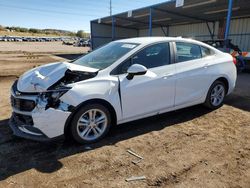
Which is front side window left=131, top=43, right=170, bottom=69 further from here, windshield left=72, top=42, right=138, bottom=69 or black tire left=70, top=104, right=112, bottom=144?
black tire left=70, top=104, right=112, bottom=144

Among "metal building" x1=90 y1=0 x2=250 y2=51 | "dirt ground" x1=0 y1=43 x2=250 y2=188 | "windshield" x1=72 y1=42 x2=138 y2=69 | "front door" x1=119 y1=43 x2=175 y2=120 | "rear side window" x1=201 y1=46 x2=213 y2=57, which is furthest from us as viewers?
"metal building" x1=90 y1=0 x2=250 y2=51

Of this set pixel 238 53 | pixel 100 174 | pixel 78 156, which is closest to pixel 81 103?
pixel 78 156

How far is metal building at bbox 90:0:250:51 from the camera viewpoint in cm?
1502

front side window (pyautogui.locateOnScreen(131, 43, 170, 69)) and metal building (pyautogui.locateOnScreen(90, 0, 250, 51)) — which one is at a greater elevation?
metal building (pyautogui.locateOnScreen(90, 0, 250, 51))

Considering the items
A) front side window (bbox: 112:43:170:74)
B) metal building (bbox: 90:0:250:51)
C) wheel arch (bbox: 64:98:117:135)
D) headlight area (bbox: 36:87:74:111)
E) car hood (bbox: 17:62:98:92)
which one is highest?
metal building (bbox: 90:0:250:51)

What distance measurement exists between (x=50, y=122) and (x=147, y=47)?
2.13 metres

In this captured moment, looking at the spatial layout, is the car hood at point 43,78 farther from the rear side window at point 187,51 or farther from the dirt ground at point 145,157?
the rear side window at point 187,51

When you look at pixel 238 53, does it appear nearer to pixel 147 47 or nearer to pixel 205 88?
pixel 205 88

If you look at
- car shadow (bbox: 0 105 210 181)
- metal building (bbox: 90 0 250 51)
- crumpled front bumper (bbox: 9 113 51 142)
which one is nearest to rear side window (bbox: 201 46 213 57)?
car shadow (bbox: 0 105 210 181)

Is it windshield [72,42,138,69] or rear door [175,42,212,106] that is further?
rear door [175,42,212,106]

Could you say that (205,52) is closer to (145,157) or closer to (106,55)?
(106,55)

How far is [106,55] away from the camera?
423 centimetres

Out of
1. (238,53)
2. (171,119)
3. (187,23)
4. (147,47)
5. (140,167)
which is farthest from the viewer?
(187,23)

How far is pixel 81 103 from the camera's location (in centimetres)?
329
